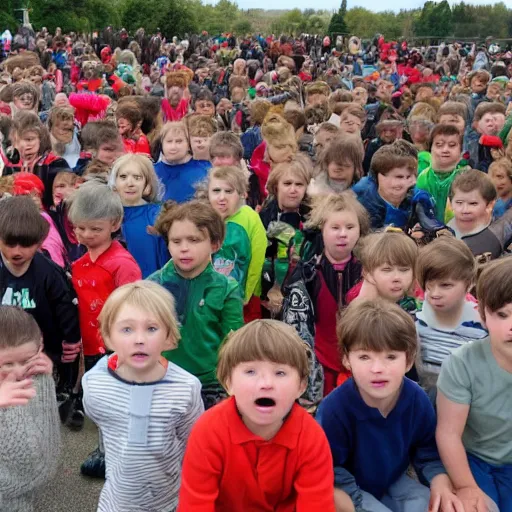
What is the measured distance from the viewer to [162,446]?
2.77m

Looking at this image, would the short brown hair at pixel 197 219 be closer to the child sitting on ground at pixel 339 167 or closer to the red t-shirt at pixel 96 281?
the red t-shirt at pixel 96 281

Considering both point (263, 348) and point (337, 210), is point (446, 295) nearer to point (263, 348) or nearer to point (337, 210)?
point (337, 210)

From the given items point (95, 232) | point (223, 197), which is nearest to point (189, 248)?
point (95, 232)

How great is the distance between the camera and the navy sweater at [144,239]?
4797mm

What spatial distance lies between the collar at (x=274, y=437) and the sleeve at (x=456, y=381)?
646mm

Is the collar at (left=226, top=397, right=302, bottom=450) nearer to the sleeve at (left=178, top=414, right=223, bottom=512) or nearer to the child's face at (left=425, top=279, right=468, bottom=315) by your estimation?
the sleeve at (left=178, top=414, right=223, bottom=512)

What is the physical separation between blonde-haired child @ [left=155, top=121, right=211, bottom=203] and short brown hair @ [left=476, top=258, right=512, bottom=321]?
3.72 meters

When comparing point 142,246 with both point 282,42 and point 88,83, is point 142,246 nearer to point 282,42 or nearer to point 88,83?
point 88,83

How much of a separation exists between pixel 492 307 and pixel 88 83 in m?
11.4

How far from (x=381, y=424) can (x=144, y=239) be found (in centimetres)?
263

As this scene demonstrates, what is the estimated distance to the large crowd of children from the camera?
8.01ft

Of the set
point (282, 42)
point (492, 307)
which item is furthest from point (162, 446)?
point (282, 42)

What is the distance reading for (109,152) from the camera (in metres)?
6.08

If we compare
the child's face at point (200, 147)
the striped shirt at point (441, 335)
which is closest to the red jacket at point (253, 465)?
the striped shirt at point (441, 335)
